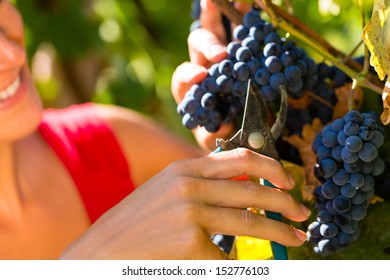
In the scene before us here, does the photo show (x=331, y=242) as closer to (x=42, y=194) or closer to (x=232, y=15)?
(x=232, y=15)

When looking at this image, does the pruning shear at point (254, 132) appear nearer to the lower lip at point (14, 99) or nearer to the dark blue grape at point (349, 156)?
the dark blue grape at point (349, 156)

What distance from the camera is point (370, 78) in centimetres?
56

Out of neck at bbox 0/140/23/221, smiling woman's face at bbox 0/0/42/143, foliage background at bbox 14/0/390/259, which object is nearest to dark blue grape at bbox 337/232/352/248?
smiling woman's face at bbox 0/0/42/143

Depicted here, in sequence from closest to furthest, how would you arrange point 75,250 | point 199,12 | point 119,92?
1. point 75,250
2. point 199,12
3. point 119,92

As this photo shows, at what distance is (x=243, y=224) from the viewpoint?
19.9 inches

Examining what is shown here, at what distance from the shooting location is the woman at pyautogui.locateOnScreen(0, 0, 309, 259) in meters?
0.51

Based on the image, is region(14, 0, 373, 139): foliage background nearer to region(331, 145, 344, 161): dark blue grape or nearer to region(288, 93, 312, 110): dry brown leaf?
region(288, 93, 312, 110): dry brown leaf

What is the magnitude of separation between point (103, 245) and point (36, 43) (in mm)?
1544

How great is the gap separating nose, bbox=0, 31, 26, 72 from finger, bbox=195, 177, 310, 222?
0.54m

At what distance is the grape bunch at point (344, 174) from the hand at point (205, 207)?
0.10ft

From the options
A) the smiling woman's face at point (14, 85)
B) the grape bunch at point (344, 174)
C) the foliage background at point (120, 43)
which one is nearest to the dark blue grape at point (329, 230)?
the grape bunch at point (344, 174)

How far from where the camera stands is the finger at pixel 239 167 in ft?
1.63

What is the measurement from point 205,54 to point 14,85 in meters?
0.55
